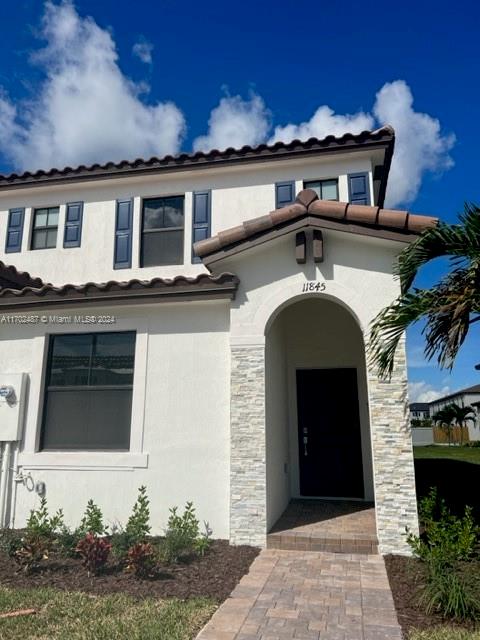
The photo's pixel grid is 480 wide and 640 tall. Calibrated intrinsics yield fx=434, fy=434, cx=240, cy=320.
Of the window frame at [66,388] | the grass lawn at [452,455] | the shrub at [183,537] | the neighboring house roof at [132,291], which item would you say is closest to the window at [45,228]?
the neighboring house roof at [132,291]

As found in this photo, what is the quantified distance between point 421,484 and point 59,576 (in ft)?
32.3

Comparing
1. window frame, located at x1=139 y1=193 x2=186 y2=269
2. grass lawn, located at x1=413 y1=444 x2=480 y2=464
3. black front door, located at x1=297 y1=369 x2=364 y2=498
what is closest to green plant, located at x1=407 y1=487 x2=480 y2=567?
black front door, located at x1=297 y1=369 x2=364 y2=498

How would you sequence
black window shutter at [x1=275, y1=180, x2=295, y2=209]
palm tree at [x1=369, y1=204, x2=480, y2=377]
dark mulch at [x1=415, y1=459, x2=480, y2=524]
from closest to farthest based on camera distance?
palm tree at [x1=369, y1=204, x2=480, y2=377] → dark mulch at [x1=415, y1=459, x2=480, y2=524] → black window shutter at [x1=275, y1=180, x2=295, y2=209]

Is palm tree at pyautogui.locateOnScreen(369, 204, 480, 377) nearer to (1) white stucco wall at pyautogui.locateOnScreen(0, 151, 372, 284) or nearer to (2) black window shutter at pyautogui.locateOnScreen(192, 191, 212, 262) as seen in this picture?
(1) white stucco wall at pyautogui.locateOnScreen(0, 151, 372, 284)

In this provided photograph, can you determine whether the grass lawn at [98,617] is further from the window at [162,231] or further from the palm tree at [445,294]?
the window at [162,231]

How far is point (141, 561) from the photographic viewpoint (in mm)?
5738

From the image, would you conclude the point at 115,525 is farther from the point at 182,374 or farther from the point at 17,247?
the point at 17,247

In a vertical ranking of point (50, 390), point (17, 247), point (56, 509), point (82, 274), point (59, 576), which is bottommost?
point (59, 576)

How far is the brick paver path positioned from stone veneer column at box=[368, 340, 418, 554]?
47 centimetres

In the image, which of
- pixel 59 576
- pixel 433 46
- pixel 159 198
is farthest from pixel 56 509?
pixel 433 46

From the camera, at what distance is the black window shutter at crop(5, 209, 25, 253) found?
11.5m

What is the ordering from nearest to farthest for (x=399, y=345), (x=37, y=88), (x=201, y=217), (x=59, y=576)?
(x=59, y=576)
(x=399, y=345)
(x=37, y=88)
(x=201, y=217)

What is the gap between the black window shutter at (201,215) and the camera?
10625mm

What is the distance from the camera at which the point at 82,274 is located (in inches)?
435
